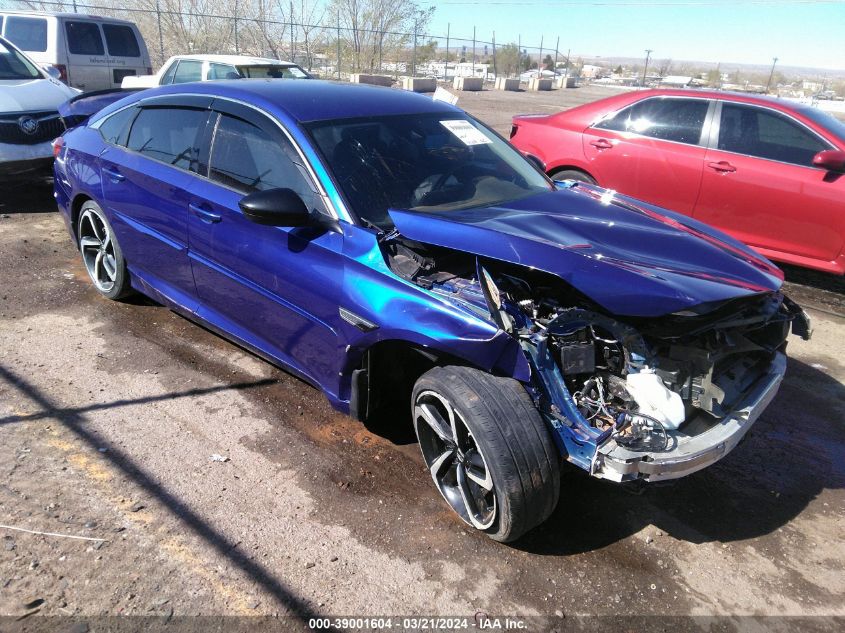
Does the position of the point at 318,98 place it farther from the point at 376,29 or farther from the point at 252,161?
the point at 376,29

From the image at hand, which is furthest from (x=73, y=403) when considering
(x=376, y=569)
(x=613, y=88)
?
(x=613, y=88)

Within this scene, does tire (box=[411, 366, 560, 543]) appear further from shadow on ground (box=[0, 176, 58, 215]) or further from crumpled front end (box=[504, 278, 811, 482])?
shadow on ground (box=[0, 176, 58, 215])

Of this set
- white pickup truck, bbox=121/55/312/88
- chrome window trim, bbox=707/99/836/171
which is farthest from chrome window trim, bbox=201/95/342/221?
white pickup truck, bbox=121/55/312/88

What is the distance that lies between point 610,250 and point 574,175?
4.41 metres

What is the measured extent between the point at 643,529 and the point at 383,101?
9.04ft

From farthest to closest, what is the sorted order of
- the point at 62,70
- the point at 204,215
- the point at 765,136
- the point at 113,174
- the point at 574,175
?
the point at 62,70
the point at 574,175
the point at 765,136
the point at 113,174
the point at 204,215

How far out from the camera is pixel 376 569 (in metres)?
2.71

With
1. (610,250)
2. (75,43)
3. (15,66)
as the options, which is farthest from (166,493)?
(75,43)

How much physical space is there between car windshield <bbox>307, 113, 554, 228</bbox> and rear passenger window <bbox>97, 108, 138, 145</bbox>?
1908 millimetres

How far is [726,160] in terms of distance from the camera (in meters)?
6.20

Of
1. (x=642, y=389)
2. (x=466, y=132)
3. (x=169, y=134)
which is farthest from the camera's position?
(x=169, y=134)

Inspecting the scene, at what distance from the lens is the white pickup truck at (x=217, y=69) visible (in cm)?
1006

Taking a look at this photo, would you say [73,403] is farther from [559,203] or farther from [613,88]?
[613,88]

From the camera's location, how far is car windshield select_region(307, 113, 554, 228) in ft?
11.0
